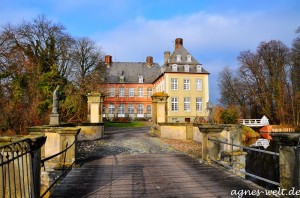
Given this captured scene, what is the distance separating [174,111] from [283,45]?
20.5 m

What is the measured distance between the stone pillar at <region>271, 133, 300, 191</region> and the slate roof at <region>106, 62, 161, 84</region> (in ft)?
181

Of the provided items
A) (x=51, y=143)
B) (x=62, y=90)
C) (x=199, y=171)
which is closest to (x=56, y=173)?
(x=51, y=143)

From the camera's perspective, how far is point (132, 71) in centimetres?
6138

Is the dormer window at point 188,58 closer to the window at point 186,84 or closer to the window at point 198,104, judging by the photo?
the window at point 186,84

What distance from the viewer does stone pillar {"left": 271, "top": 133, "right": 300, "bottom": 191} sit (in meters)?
4.32

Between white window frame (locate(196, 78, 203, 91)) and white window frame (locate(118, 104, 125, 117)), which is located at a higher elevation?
white window frame (locate(196, 78, 203, 91))

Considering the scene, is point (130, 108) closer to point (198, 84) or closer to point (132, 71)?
point (132, 71)

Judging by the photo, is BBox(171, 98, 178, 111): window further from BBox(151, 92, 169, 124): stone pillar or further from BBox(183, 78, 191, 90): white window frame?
BBox(151, 92, 169, 124): stone pillar

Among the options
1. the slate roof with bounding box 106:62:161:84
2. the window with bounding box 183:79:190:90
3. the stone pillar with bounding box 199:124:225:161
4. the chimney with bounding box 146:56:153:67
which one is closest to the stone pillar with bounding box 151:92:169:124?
the stone pillar with bounding box 199:124:225:161

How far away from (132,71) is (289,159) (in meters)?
57.6

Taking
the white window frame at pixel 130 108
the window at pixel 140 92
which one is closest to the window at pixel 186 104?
the window at pixel 140 92

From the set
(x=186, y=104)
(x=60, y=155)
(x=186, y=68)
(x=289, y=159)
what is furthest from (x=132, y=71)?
(x=289, y=159)

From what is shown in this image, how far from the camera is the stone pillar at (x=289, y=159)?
4316 millimetres

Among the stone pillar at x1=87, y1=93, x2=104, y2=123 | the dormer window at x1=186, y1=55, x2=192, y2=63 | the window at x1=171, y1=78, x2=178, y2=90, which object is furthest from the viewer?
the dormer window at x1=186, y1=55, x2=192, y2=63
